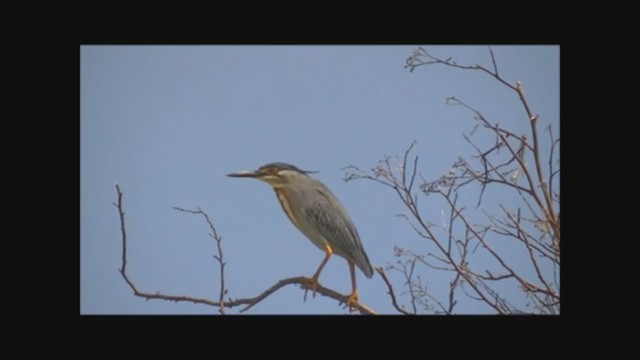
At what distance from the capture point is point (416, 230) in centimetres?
259

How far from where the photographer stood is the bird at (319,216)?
116 inches

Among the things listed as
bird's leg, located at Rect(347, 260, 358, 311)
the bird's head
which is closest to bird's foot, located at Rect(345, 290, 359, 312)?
bird's leg, located at Rect(347, 260, 358, 311)

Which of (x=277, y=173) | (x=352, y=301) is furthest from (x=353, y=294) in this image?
(x=277, y=173)

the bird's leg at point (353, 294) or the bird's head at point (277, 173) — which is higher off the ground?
the bird's head at point (277, 173)

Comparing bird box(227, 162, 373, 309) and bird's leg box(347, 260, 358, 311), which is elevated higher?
bird box(227, 162, 373, 309)

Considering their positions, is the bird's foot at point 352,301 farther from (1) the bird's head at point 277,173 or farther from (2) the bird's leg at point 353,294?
(1) the bird's head at point 277,173

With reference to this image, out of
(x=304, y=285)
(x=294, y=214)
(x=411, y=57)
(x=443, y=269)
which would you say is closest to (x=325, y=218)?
(x=294, y=214)

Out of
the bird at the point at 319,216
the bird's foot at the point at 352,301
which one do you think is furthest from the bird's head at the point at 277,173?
the bird's foot at the point at 352,301

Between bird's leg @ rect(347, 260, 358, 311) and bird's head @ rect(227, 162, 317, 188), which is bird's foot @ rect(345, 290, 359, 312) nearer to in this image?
bird's leg @ rect(347, 260, 358, 311)

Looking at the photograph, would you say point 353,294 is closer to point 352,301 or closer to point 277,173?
point 352,301

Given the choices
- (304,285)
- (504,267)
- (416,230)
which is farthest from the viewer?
(304,285)

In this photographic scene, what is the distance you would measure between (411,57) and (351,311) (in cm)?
99

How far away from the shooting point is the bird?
295 cm
